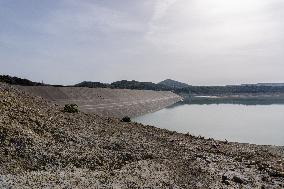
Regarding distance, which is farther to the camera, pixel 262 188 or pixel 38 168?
pixel 262 188

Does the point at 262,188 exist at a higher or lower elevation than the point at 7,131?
lower

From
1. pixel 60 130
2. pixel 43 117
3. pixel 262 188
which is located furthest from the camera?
pixel 43 117

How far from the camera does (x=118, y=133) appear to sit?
3206cm

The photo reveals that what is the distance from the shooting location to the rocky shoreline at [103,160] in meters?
20.2

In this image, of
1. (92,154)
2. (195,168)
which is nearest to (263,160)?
(195,168)

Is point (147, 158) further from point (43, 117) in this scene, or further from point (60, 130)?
point (43, 117)

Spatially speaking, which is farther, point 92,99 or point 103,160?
point 92,99

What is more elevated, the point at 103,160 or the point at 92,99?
the point at 92,99

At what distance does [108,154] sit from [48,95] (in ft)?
170

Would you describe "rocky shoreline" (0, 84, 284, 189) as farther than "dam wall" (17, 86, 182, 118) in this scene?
No

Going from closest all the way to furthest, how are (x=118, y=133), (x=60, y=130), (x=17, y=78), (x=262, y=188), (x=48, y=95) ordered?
(x=262, y=188)
(x=60, y=130)
(x=118, y=133)
(x=48, y=95)
(x=17, y=78)

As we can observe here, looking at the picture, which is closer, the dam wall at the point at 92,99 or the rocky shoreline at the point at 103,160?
the rocky shoreline at the point at 103,160

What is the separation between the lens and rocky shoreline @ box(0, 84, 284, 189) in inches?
795

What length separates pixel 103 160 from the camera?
2392cm
